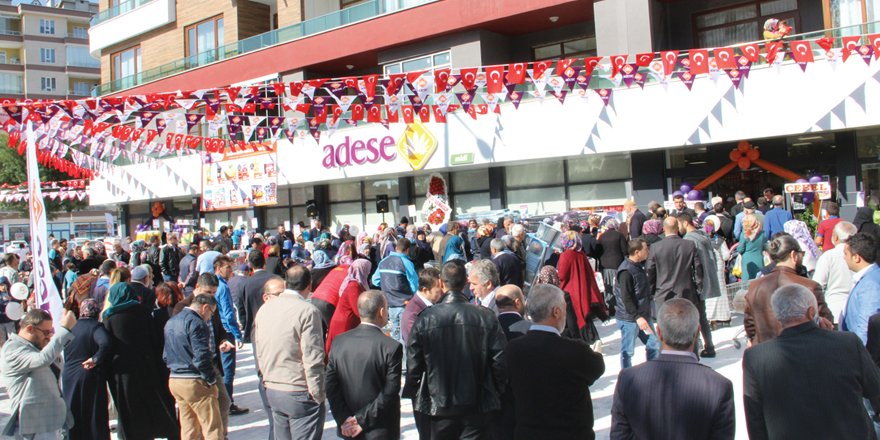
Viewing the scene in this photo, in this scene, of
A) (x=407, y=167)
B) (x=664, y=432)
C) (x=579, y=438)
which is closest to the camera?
(x=664, y=432)

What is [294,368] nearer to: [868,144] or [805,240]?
[805,240]

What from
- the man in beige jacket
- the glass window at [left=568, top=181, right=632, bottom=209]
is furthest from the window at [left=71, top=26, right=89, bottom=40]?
the man in beige jacket

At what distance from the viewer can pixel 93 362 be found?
20.0 ft

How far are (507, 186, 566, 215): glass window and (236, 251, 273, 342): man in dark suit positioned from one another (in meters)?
12.3

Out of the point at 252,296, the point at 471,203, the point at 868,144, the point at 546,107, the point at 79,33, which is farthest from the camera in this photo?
the point at 79,33

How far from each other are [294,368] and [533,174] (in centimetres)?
1622

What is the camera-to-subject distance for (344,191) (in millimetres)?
25594

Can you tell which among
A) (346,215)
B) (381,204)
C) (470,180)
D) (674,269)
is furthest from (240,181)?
(674,269)

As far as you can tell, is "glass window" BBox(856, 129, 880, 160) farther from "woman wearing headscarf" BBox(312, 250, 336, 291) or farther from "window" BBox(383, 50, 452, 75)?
"woman wearing headscarf" BBox(312, 250, 336, 291)

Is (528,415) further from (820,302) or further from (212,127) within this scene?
(212,127)

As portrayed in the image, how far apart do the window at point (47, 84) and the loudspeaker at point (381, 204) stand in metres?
54.1

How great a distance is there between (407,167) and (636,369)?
18320mm

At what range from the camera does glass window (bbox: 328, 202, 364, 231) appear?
25172 mm

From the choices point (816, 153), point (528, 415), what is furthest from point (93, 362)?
point (816, 153)
